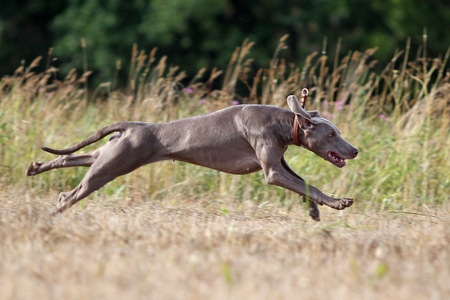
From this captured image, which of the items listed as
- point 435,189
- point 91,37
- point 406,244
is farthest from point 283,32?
point 406,244

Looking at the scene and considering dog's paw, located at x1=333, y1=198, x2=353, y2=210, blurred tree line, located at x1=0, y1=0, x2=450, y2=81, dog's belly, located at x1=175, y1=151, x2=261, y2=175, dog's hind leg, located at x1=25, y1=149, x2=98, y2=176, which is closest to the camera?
dog's paw, located at x1=333, y1=198, x2=353, y2=210

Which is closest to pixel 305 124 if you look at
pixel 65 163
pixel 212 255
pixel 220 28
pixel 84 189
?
pixel 212 255

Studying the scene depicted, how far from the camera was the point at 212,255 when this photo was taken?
3787 mm

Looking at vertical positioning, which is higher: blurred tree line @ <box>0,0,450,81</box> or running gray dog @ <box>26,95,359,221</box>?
blurred tree line @ <box>0,0,450,81</box>

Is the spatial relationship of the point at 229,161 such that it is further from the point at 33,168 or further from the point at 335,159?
the point at 33,168

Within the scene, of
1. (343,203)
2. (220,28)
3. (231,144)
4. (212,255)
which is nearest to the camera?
(212,255)

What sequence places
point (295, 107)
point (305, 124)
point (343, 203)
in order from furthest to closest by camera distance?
point (305, 124)
point (295, 107)
point (343, 203)

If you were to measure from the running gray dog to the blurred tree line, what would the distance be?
10.4 m

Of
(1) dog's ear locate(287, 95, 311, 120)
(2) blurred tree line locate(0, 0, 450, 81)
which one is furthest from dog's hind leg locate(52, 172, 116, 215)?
(2) blurred tree line locate(0, 0, 450, 81)

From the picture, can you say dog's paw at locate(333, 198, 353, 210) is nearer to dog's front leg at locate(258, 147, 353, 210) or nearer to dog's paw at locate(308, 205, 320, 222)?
dog's front leg at locate(258, 147, 353, 210)

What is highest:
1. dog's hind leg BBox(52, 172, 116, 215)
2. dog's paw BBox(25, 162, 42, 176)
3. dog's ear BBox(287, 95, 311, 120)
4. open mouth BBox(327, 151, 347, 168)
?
dog's ear BBox(287, 95, 311, 120)

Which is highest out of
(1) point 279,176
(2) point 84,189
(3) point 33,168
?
(1) point 279,176

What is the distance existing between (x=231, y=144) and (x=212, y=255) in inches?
61.0

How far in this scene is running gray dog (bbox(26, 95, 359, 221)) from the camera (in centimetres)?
508
